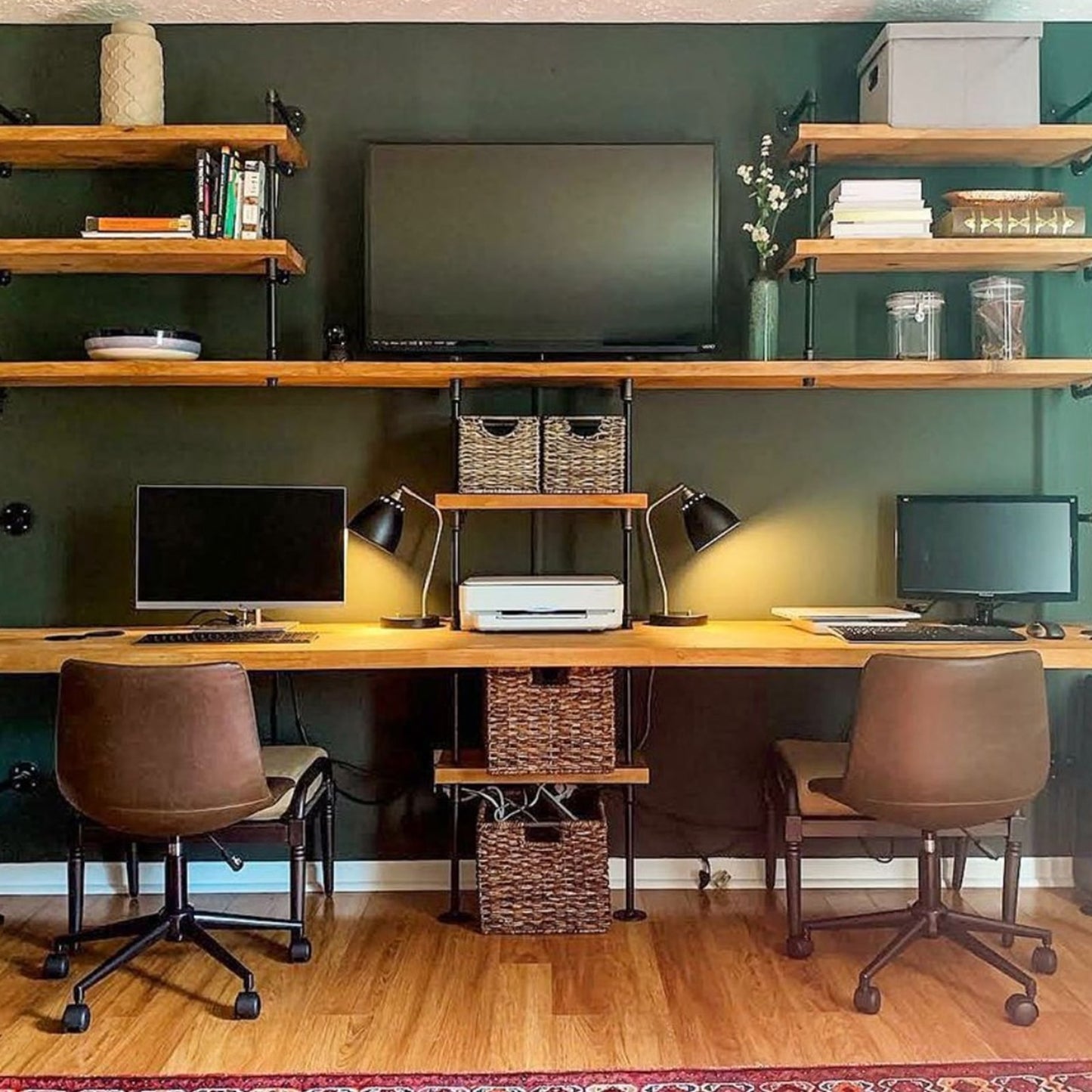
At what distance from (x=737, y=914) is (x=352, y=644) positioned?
1276 millimetres

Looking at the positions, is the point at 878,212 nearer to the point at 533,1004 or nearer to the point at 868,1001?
the point at 868,1001

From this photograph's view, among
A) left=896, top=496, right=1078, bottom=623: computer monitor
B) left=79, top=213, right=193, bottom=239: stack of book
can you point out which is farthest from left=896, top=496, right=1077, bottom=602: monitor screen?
left=79, top=213, right=193, bottom=239: stack of book

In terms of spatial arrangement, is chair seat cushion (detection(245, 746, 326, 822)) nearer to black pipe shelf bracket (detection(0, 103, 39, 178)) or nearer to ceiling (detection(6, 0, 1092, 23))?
black pipe shelf bracket (detection(0, 103, 39, 178))

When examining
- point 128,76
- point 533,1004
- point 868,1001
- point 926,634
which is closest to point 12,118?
point 128,76

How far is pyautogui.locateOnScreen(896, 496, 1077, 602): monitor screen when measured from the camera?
327cm

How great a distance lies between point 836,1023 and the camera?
8.25 feet

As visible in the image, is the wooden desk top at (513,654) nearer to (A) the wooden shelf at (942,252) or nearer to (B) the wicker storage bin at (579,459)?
(B) the wicker storage bin at (579,459)

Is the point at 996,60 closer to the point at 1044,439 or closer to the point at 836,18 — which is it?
the point at 836,18

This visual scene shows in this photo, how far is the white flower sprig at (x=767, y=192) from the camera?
3297mm

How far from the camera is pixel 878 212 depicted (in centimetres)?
312

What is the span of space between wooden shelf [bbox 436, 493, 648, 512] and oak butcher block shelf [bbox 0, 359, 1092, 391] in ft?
1.05

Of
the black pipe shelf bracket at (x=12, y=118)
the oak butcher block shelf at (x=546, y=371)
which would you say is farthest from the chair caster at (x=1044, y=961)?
the black pipe shelf bracket at (x=12, y=118)

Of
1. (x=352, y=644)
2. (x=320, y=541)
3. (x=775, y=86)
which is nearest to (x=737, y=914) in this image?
(x=352, y=644)

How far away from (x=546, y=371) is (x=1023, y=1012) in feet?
6.13
